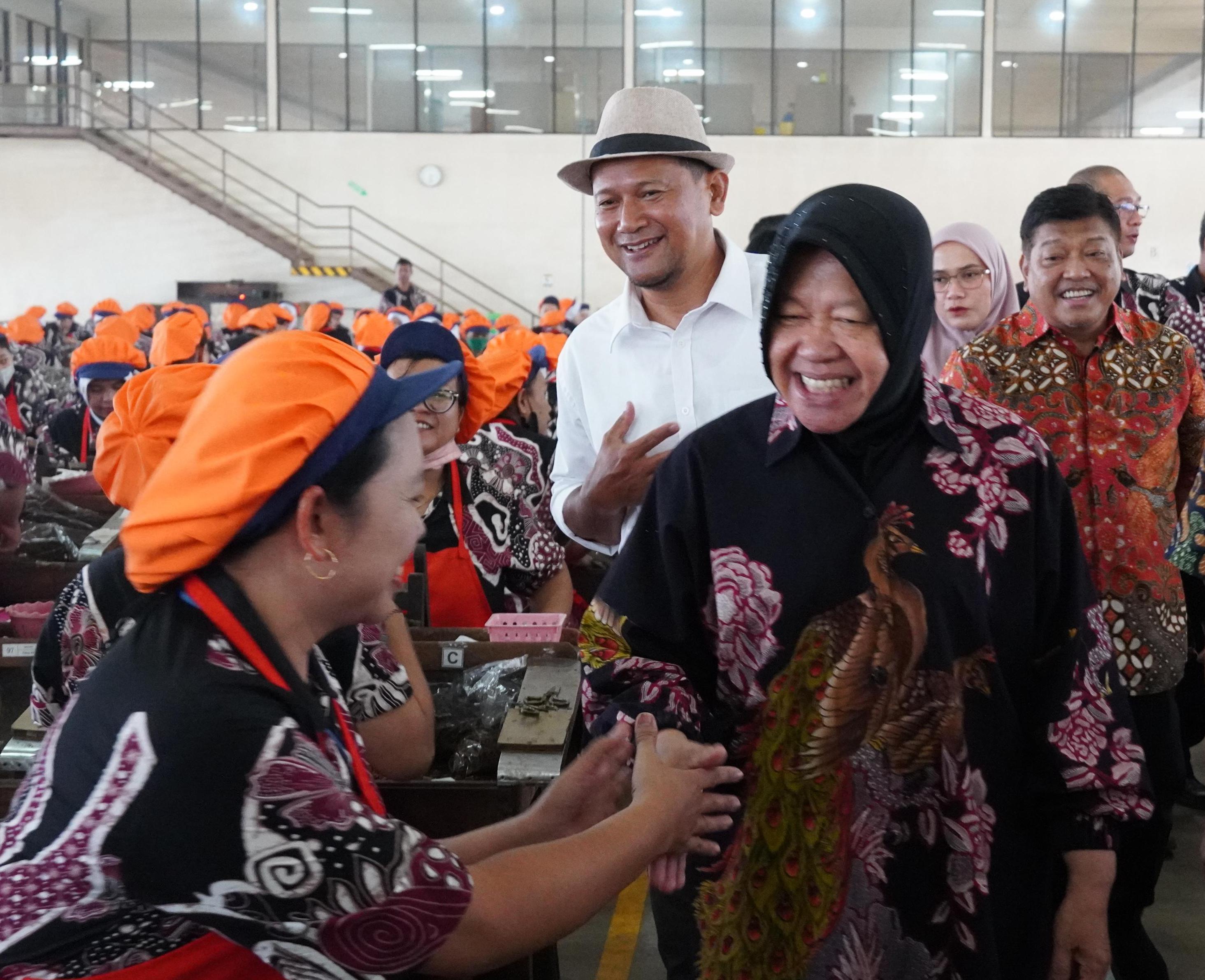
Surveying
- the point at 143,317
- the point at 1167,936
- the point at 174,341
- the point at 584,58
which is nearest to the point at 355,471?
the point at 1167,936

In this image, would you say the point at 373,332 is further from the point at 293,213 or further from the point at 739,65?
the point at 739,65

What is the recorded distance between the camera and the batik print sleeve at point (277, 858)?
1.28 metres

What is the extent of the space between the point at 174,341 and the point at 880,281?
6821 millimetres

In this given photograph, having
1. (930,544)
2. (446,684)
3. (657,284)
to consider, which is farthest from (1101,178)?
(930,544)

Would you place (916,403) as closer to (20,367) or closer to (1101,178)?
(1101,178)

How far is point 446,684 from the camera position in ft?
10.7

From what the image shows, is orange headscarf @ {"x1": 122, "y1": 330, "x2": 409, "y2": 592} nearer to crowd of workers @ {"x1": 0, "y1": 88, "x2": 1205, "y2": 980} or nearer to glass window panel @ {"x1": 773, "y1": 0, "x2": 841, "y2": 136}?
crowd of workers @ {"x1": 0, "y1": 88, "x2": 1205, "y2": 980}

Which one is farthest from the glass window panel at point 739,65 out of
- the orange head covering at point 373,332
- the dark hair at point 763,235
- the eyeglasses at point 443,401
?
the eyeglasses at point 443,401

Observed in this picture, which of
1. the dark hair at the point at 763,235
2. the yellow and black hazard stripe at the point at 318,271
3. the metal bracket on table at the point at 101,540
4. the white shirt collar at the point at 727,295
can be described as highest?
the yellow and black hazard stripe at the point at 318,271

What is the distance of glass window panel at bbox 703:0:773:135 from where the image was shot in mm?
21375

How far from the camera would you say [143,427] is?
2.67m

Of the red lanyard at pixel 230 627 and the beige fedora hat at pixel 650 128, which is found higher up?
the beige fedora hat at pixel 650 128

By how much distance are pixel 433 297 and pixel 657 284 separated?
1854 cm

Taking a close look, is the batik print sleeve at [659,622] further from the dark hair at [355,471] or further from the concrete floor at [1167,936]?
the concrete floor at [1167,936]
